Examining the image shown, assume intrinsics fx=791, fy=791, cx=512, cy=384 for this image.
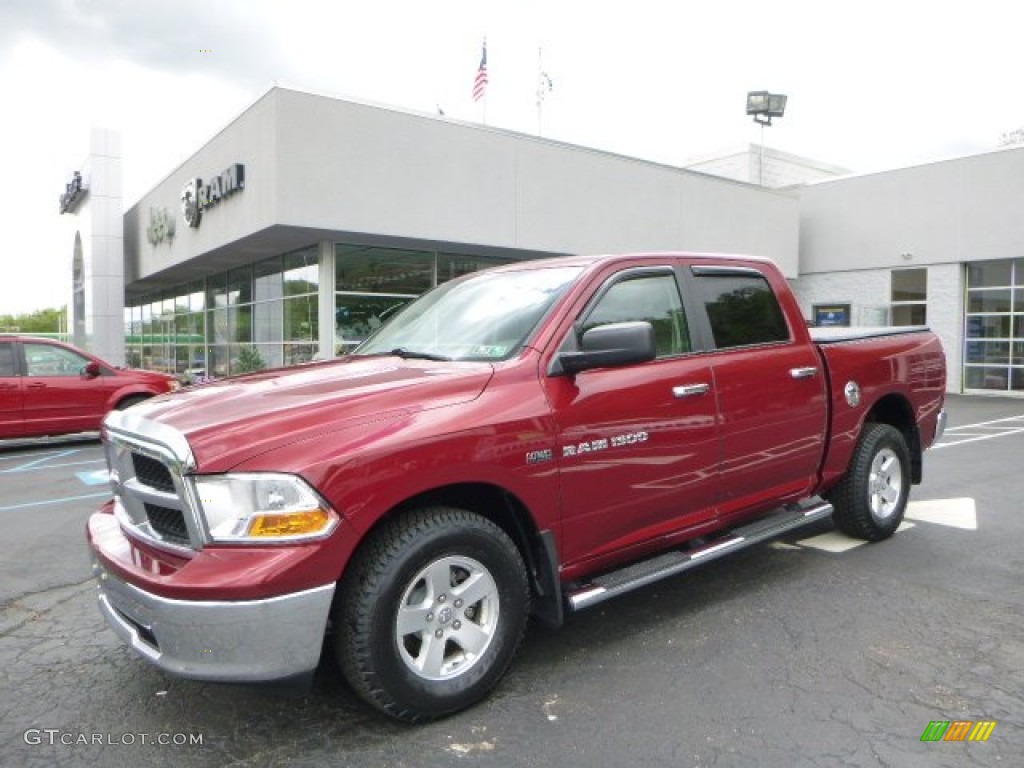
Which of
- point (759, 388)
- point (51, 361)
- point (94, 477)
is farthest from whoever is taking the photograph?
point (51, 361)

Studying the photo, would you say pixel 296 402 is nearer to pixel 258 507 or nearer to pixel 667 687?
pixel 258 507

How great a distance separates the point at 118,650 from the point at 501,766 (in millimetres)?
2201

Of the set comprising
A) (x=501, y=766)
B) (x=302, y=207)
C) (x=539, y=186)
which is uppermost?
(x=539, y=186)

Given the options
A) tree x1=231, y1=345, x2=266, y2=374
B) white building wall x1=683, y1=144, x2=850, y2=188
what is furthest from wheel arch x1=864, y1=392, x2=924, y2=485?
white building wall x1=683, y1=144, x2=850, y2=188

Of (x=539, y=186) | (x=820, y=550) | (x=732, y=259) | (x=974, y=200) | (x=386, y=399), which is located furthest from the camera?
(x=974, y=200)

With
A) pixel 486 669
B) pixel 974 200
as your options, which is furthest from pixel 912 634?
pixel 974 200

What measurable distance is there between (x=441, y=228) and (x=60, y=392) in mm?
7673

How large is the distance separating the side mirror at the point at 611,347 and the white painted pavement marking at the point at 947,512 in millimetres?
4014

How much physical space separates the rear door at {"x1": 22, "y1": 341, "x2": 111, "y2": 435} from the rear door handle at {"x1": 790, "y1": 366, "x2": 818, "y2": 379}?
33.6 ft

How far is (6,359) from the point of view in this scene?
35.7ft

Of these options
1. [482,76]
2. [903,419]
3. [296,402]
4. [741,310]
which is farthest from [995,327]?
[296,402]

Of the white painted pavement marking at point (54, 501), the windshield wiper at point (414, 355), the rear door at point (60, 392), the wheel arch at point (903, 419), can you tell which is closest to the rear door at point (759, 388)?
the wheel arch at point (903, 419)

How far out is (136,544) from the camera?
3.11 m

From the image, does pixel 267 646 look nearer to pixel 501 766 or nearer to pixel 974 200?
pixel 501 766
